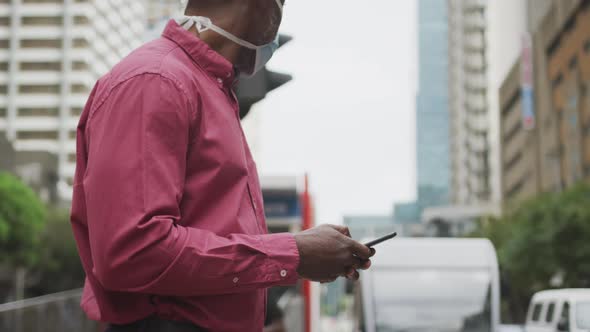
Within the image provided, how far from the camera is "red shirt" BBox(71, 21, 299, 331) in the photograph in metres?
1.66

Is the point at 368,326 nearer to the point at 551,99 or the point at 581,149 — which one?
the point at 581,149

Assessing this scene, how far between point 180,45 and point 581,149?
177ft

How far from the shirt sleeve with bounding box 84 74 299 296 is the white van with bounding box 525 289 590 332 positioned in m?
0.81

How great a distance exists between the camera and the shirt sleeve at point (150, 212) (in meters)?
1.65

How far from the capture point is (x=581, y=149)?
53.3 metres

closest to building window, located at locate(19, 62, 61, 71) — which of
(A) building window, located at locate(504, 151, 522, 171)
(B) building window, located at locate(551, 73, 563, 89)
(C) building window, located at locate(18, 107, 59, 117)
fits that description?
(C) building window, located at locate(18, 107, 59, 117)

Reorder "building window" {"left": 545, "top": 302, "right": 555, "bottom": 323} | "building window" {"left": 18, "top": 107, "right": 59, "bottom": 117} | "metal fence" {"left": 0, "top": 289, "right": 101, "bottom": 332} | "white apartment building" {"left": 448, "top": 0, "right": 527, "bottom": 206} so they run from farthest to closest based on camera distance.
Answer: "white apartment building" {"left": 448, "top": 0, "right": 527, "bottom": 206}, "building window" {"left": 18, "top": 107, "right": 59, "bottom": 117}, "metal fence" {"left": 0, "top": 289, "right": 101, "bottom": 332}, "building window" {"left": 545, "top": 302, "right": 555, "bottom": 323}

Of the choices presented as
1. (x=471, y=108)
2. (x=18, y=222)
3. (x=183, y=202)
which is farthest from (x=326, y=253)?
(x=471, y=108)

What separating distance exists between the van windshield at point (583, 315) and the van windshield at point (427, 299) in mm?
6575

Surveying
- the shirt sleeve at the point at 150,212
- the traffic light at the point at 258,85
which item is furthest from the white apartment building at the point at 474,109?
the shirt sleeve at the point at 150,212

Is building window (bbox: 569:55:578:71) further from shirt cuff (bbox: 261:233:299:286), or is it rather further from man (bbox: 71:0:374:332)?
shirt cuff (bbox: 261:233:299:286)

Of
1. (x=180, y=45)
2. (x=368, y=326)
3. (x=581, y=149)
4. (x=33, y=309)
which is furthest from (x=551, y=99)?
(x=180, y=45)

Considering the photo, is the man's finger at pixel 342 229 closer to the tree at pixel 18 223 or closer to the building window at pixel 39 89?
the tree at pixel 18 223

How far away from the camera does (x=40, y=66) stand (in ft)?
351
